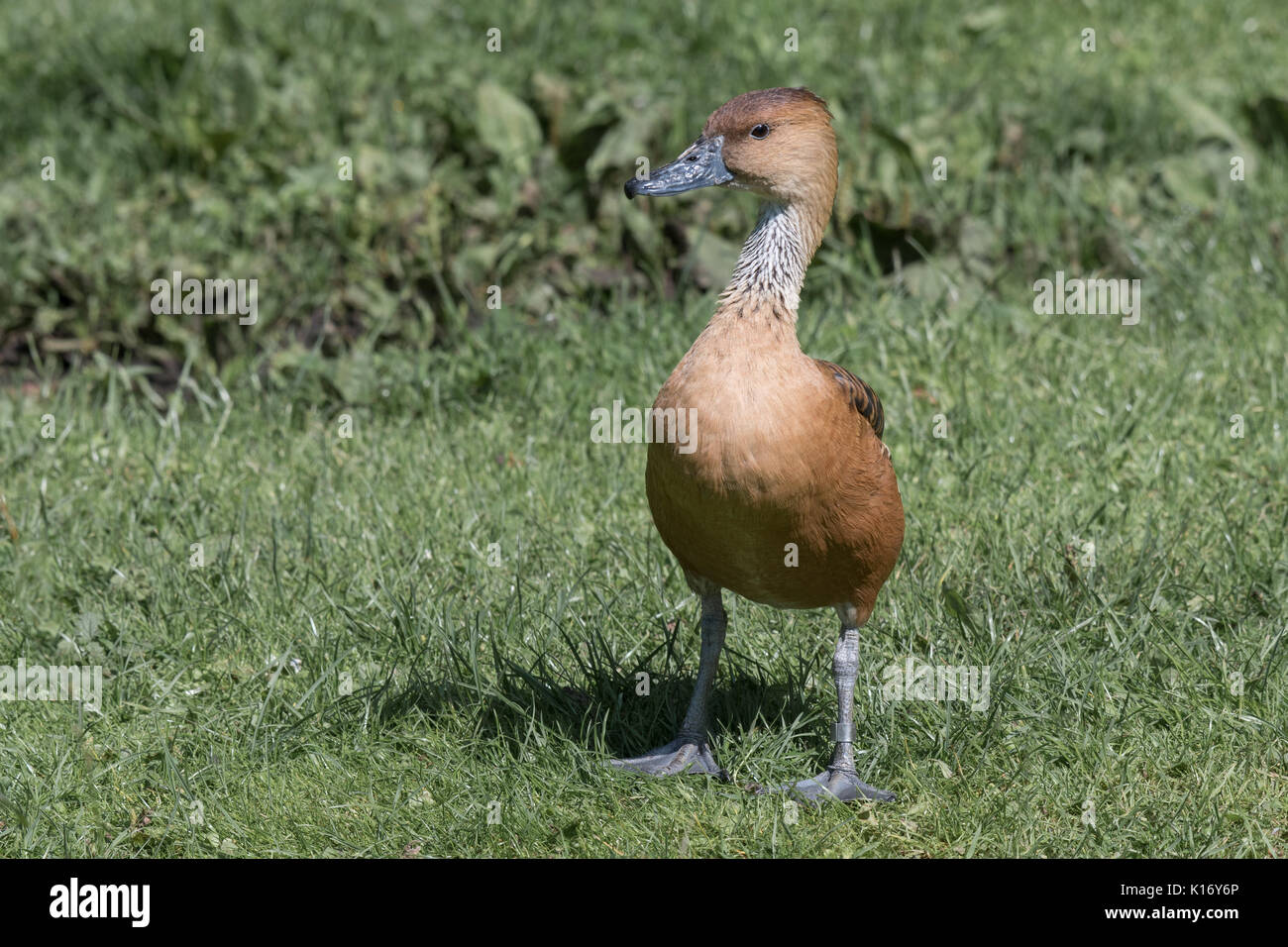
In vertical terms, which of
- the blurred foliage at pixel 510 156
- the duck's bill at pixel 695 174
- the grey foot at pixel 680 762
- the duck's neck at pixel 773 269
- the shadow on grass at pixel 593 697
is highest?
the blurred foliage at pixel 510 156

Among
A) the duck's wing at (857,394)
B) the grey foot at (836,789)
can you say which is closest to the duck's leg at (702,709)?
the grey foot at (836,789)

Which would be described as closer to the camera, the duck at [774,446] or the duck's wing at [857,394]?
the duck at [774,446]

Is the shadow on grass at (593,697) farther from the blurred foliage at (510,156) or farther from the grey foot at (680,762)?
the blurred foliage at (510,156)

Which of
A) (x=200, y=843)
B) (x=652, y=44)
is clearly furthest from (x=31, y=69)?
(x=200, y=843)

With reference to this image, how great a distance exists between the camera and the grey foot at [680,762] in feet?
13.0

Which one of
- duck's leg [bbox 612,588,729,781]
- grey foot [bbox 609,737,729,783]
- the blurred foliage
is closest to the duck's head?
duck's leg [bbox 612,588,729,781]

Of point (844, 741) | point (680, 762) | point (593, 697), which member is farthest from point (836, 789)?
point (593, 697)

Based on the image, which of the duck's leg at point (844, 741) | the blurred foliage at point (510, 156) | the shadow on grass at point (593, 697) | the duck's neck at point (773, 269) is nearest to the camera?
the duck's neck at point (773, 269)

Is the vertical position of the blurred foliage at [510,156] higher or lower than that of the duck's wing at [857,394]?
higher

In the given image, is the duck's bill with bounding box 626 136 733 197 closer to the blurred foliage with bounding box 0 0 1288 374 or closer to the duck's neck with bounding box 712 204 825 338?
the duck's neck with bounding box 712 204 825 338

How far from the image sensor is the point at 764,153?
373cm

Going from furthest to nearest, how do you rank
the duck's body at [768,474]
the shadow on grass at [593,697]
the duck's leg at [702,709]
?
the shadow on grass at [593,697], the duck's leg at [702,709], the duck's body at [768,474]

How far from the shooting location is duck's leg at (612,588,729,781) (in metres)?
4.01

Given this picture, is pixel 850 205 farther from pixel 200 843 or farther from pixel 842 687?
pixel 200 843
